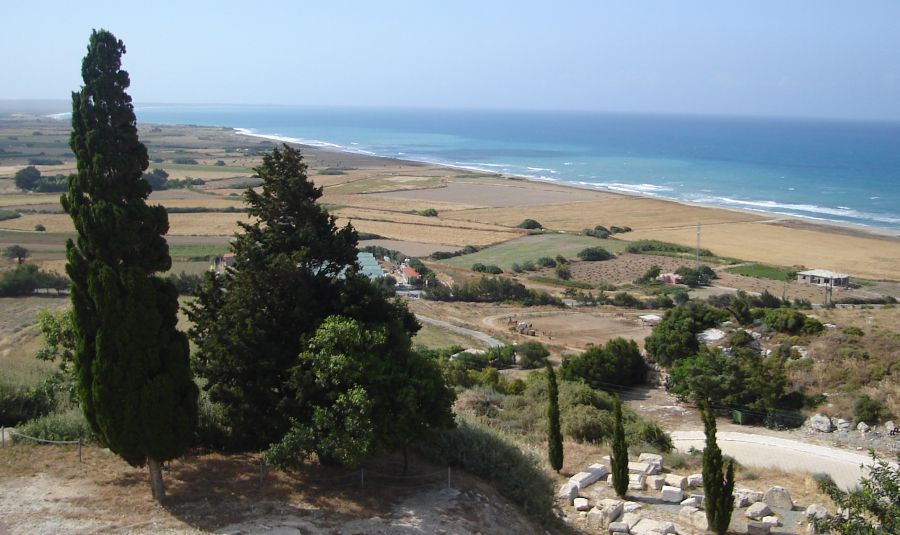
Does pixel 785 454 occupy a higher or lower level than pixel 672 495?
lower

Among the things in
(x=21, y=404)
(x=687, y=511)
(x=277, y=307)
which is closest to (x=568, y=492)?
(x=687, y=511)

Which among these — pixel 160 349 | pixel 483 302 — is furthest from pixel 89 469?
pixel 483 302

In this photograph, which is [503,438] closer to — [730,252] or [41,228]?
[730,252]

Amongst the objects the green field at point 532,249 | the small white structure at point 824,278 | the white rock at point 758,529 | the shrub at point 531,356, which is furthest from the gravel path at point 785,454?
the green field at point 532,249

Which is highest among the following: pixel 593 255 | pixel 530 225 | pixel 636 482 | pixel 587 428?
pixel 636 482

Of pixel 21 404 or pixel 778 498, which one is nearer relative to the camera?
pixel 21 404

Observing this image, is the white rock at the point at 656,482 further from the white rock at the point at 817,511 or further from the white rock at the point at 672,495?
the white rock at the point at 817,511

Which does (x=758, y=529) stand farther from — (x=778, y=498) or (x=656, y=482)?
(x=656, y=482)
